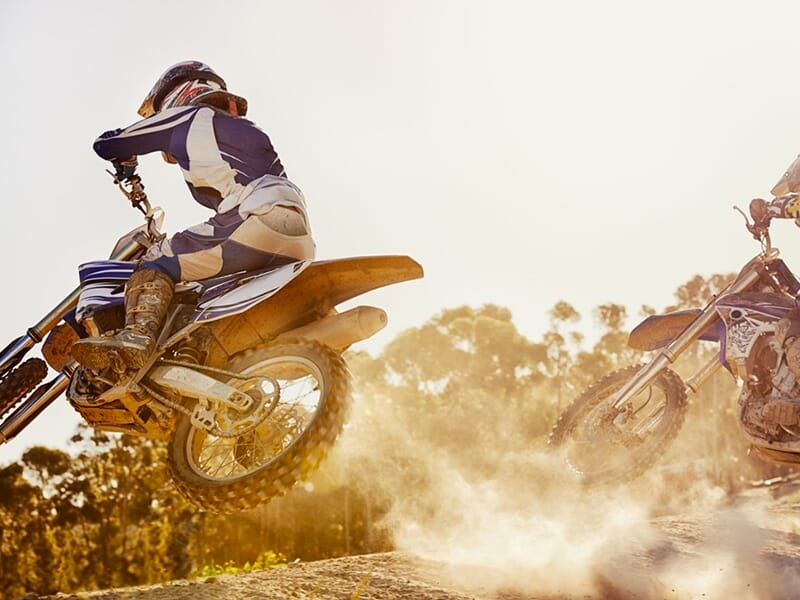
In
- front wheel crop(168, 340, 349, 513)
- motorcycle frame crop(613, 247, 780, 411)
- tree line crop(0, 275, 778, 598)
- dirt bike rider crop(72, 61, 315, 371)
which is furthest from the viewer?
tree line crop(0, 275, 778, 598)

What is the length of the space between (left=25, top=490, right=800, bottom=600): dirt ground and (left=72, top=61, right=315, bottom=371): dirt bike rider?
236 cm

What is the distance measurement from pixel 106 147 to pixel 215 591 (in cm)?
346

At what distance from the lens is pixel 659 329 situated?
796cm

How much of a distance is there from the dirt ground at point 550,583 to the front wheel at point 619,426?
43.8 inches

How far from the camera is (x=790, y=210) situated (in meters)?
6.70

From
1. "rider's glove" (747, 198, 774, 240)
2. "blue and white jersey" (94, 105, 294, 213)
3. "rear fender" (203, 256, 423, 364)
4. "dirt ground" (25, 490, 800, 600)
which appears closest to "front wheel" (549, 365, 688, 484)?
"dirt ground" (25, 490, 800, 600)

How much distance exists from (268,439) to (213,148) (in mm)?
2008

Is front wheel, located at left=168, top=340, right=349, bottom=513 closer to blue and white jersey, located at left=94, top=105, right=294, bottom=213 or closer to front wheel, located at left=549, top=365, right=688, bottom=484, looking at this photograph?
blue and white jersey, located at left=94, top=105, right=294, bottom=213

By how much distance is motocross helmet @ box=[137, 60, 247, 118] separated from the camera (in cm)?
564

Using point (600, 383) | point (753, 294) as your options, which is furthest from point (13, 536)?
point (753, 294)

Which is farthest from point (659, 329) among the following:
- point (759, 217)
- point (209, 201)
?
point (209, 201)

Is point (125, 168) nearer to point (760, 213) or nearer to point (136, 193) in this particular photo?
point (136, 193)

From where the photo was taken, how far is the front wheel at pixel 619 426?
7613 mm

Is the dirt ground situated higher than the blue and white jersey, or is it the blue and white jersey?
the blue and white jersey
